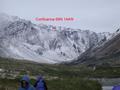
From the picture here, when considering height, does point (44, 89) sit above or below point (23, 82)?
below

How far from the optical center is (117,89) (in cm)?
1391

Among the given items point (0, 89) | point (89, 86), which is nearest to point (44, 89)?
point (0, 89)

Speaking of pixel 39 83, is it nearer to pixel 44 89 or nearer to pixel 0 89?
pixel 44 89

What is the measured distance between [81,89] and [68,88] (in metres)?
1.86

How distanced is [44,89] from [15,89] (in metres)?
11.1

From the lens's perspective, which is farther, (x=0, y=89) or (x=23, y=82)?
(x=0, y=89)

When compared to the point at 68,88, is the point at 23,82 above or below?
above

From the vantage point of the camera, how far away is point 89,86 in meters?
40.5

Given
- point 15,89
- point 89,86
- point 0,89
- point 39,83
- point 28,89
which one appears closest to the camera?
point 28,89

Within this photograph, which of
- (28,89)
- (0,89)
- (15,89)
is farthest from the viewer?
(15,89)

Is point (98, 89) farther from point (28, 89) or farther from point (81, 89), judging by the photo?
point (28, 89)

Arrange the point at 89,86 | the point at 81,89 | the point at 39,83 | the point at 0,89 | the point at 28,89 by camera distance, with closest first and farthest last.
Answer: the point at 28,89, the point at 39,83, the point at 0,89, the point at 81,89, the point at 89,86

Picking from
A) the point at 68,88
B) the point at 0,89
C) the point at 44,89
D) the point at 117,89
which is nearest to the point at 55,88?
the point at 68,88

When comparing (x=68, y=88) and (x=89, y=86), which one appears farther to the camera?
(x=89, y=86)
